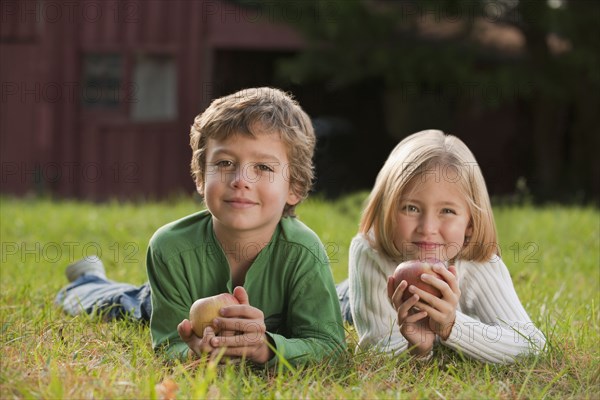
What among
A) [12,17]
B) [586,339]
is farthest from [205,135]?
[12,17]

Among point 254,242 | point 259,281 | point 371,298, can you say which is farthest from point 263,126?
point 371,298

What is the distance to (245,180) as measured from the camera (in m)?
2.96

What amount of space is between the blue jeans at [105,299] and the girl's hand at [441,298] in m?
1.47

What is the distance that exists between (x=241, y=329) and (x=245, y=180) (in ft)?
1.86

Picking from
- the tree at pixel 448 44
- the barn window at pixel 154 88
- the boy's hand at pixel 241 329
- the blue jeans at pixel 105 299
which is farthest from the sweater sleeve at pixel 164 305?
the barn window at pixel 154 88

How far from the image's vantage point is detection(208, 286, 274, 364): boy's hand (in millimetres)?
2723

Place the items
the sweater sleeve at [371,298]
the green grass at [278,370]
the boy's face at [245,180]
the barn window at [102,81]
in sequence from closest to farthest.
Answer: the green grass at [278,370] < the boy's face at [245,180] < the sweater sleeve at [371,298] < the barn window at [102,81]

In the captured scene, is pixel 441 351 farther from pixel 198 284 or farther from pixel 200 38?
pixel 200 38

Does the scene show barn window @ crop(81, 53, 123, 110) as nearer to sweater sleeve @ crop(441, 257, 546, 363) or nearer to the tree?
the tree

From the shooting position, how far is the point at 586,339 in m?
3.34

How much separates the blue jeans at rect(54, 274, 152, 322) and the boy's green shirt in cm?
65

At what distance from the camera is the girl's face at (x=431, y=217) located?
3184 millimetres

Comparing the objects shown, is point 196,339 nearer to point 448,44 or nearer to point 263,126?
point 263,126

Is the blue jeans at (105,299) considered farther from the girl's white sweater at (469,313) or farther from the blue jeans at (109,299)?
the girl's white sweater at (469,313)
